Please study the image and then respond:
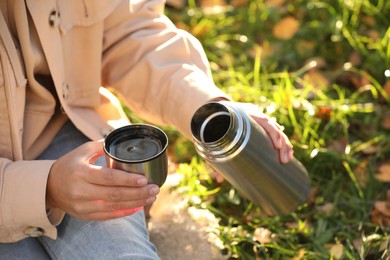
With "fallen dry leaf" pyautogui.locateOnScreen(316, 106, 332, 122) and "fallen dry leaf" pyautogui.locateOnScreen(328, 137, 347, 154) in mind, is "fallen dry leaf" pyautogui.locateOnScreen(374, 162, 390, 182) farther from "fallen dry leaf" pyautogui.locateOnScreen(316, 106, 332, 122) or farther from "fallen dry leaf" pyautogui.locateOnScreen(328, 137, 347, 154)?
"fallen dry leaf" pyautogui.locateOnScreen(316, 106, 332, 122)

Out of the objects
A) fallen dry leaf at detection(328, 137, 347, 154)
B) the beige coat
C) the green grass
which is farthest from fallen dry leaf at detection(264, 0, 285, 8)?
the beige coat

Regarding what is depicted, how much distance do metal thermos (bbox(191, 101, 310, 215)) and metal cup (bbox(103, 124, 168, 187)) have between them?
5.1 inches

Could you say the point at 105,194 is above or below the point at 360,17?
above

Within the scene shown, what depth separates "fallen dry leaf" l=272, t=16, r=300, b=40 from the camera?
8.51ft

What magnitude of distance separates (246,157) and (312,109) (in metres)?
0.66

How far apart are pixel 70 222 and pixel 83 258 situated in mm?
102

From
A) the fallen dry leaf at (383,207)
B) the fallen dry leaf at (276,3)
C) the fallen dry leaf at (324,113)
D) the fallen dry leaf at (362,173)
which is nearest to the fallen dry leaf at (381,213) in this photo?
the fallen dry leaf at (383,207)

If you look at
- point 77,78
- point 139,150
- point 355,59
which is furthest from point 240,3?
point 139,150

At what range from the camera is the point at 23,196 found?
4.42 feet

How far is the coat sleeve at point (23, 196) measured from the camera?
1.35 metres

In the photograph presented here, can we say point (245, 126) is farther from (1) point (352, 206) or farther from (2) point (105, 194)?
(1) point (352, 206)

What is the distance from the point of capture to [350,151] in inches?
80.9

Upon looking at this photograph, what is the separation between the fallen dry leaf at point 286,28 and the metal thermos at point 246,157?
39.0 inches

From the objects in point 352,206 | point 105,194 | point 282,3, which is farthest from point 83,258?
point 282,3
